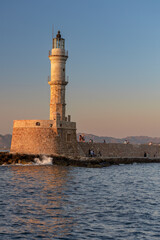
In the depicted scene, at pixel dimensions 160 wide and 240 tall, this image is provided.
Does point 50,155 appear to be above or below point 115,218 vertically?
above

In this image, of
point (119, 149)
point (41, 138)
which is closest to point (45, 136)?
point (41, 138)

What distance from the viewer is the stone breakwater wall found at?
46.4 m

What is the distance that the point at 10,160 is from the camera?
40.8 m

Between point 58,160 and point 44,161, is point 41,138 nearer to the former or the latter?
point 44,161

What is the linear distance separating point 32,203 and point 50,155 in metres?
22.3

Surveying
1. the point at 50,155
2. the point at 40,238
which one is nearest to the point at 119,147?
the point at 50,155

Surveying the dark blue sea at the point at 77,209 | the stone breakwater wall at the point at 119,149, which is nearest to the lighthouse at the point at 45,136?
the stone breakwater wall at the point at 119,149

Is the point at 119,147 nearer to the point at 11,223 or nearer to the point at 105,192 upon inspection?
the point at 105,192

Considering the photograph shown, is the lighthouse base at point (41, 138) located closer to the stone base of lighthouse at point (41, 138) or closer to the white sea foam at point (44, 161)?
the stone base of lighthouse at point (41, 138)

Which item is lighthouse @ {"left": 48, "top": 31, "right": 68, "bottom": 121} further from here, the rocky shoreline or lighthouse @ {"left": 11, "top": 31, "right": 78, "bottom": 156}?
the rocky shoreline

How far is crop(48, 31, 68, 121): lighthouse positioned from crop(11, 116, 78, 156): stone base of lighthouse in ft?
12.7

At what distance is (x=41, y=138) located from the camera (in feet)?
138

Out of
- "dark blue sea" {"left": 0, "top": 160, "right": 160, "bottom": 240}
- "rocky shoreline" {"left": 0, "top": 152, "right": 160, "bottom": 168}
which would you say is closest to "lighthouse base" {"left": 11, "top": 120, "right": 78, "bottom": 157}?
"rocky shoreline" {"left": 0, "top": 152, "right": 160, "bottom": 168}

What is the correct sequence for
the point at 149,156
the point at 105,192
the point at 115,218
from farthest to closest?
the point at 149,156 → the point at 105,192 → the point at 115,218
